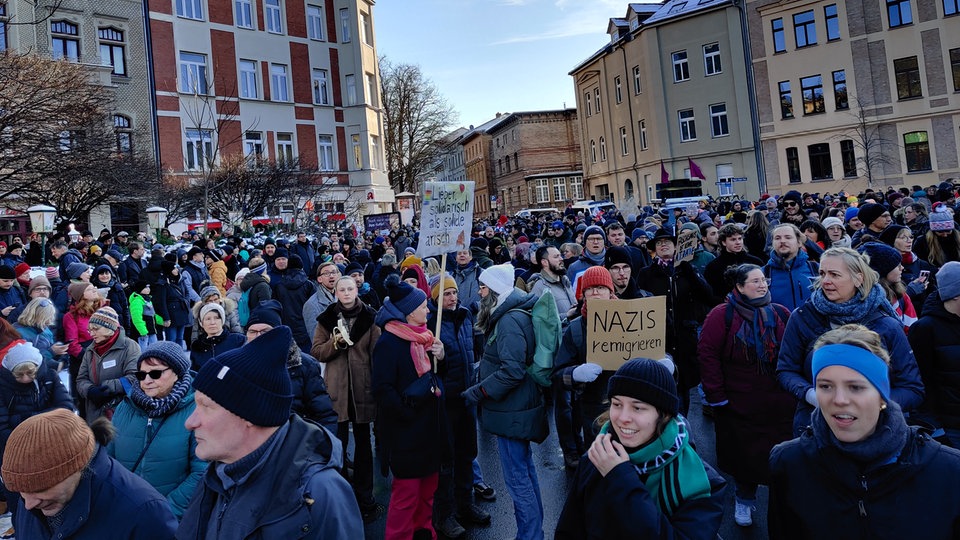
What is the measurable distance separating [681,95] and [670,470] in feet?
145

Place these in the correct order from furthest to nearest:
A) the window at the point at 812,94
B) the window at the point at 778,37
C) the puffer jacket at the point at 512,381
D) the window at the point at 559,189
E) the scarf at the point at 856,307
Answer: the window at the point at 559,189 < the window at the point at 778,37 < the window at the point at 812,94 < the puffer jacket at the point at 512,381 < the scarf at the point at 856,307

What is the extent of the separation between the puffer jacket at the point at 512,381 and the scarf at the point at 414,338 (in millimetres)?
475

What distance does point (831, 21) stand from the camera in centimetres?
3847

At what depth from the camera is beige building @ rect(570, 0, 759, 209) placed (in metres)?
41.6

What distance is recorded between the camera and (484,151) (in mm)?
85625

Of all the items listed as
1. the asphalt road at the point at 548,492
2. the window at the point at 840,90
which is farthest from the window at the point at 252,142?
the window at the point at 840,90

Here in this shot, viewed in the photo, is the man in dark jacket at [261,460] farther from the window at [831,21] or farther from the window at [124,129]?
the window at [831,21]

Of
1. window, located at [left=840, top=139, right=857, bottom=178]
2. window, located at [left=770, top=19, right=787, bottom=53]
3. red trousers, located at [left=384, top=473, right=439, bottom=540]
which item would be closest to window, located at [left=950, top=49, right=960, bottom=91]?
window, located at [left=840, top=139, right=857, bottom=178]

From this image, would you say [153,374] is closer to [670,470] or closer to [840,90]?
[670,470]

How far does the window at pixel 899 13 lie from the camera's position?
36562 millimetres

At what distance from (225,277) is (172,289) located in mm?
1339

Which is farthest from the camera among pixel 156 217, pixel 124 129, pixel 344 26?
pixel 344 26

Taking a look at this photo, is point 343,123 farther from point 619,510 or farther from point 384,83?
point 619,510

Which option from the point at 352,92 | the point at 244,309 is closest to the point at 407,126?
the point at 352,92
